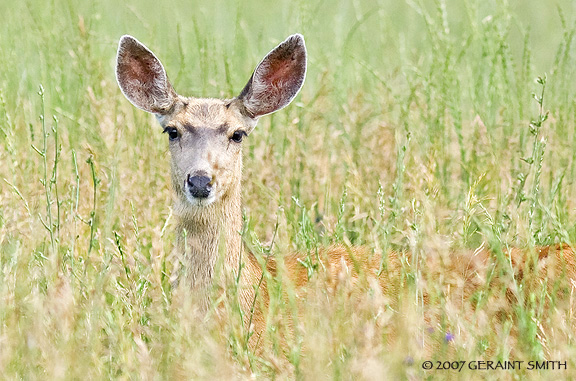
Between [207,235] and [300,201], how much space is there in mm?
1023

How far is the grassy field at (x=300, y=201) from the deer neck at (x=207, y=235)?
0.43ft

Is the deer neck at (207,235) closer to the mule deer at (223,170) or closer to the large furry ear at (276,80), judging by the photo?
the mule deer at (223,170)

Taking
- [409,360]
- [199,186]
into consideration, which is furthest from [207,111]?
[409,360]

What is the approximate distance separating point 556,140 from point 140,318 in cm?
280

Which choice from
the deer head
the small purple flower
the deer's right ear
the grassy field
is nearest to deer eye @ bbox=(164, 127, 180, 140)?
the deer head

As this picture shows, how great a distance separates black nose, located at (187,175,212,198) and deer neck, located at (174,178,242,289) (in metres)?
0.17

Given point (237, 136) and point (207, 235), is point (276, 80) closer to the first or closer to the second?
point (237, 136)

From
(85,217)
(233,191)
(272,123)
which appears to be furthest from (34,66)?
(233,191)

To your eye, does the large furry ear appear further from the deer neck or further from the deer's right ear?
the deer neck

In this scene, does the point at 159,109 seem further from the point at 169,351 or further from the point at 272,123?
the point at 169,351

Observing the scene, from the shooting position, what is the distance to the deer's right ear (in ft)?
14.9

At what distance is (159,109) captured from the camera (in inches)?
180

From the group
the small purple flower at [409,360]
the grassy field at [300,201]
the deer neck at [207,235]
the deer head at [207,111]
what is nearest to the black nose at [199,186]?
the deer head at [207,111]

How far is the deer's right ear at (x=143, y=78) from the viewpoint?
453 centimetres
